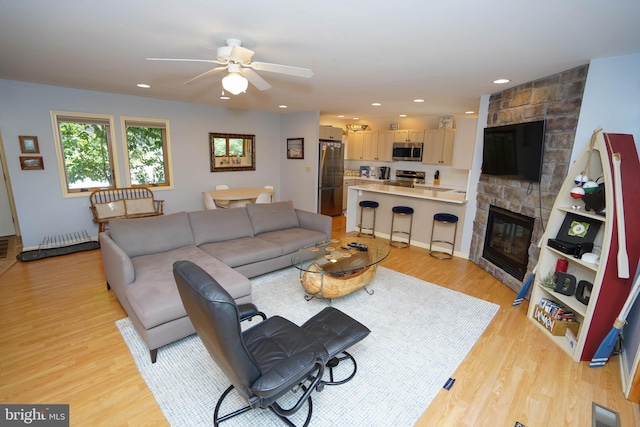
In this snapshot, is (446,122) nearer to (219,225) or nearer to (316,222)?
(316,222)

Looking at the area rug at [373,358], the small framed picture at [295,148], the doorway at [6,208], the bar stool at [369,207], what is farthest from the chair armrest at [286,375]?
the doorway at [6,208]

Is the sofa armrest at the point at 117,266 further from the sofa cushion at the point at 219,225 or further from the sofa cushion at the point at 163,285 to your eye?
the sofa cushion at the point at 219,225

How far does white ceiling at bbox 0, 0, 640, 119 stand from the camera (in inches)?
69.4

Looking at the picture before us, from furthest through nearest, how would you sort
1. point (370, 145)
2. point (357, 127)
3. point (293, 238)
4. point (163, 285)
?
point (357, 127), point (370, 145), point (293, 238), point (163, 285)

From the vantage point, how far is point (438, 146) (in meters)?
6.63

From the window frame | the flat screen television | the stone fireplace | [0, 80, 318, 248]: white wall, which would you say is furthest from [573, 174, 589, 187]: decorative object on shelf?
the window frame

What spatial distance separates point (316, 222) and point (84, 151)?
401cm

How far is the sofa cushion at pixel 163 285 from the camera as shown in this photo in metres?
2.18

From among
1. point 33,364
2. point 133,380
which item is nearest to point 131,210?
point 33,364

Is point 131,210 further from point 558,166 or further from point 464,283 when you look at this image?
point 558,166

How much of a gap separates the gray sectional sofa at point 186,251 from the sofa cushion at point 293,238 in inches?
0.5

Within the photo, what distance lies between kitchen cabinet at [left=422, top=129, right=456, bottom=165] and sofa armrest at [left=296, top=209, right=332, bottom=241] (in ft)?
12.4

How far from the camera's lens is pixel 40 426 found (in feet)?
5.57

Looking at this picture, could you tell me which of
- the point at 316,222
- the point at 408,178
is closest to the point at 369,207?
the point at 316,222
